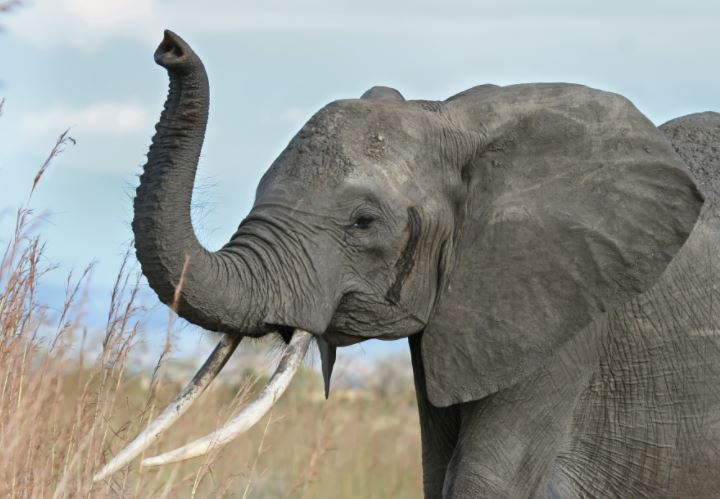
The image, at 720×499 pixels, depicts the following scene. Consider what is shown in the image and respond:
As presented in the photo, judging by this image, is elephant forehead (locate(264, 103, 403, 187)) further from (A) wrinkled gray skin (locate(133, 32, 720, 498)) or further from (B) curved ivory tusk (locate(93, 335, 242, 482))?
(B) curved ivory tusk (locate(93, 335, 242, 482))

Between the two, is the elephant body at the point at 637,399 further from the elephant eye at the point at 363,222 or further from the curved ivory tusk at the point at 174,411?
the curved ivory tusk at the point at 174,411

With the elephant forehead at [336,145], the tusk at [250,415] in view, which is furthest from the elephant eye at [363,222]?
the tusk at [250,415]

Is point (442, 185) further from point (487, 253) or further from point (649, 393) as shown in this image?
point (649, 393)

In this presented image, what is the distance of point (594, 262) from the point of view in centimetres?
612

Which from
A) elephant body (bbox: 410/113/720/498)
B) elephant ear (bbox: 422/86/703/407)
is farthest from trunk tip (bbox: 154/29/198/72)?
elephant body (bbox: 410/113/720/498)

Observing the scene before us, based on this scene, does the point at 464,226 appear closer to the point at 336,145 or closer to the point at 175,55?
the point at 336,145

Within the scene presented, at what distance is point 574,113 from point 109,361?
1.97 meters

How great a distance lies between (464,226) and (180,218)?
3.79 feet

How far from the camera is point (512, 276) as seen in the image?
239 inches

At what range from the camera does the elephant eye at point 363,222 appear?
5781mm

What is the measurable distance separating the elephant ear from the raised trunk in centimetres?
91

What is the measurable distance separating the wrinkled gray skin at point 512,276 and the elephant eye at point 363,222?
10mm

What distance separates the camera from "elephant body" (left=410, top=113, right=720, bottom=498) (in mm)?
6125

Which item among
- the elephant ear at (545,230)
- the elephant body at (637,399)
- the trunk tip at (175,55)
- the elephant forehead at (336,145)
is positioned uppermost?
the trunk tip at (175,55)
